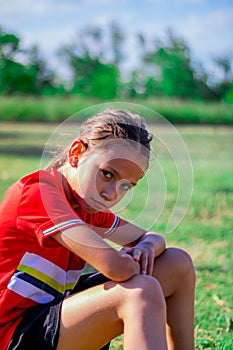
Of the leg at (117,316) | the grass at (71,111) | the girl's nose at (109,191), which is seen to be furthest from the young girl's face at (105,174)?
the grass at (71,111)

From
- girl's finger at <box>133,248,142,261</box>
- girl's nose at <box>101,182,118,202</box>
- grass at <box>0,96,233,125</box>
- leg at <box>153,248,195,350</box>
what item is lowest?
grass at <box>0,96,233,125</box>

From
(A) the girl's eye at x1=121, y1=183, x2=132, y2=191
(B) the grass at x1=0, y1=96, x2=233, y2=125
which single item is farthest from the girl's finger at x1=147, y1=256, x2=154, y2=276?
(B) the grass at x1=0, y1=96, x2=233, y2=125

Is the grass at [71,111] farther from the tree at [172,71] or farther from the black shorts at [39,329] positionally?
the black shorts at [39,329]

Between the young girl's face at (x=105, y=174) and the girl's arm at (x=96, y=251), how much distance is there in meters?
0.14

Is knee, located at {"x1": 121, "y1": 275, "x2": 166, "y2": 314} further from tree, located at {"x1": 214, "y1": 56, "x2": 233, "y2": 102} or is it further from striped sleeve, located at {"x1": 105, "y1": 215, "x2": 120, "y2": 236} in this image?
tree, located at {"x1": 214, "y1": 56, "x2": 233, "y2": 102}

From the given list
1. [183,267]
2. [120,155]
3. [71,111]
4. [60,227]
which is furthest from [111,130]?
[71,111]

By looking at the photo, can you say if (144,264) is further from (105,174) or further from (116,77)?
(116,77)

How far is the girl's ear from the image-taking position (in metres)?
1.89

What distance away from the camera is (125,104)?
6.97ft

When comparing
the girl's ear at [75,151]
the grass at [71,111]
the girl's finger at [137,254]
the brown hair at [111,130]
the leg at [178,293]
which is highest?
the brown hair at [111,130]

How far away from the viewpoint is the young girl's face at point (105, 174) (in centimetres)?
183

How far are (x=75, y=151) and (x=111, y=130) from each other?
0.12 m

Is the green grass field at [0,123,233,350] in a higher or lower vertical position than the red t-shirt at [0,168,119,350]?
lower

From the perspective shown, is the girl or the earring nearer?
the girl
